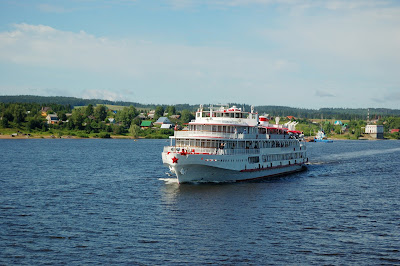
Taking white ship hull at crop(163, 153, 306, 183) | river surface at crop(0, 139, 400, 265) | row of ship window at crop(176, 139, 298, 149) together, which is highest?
row of ship window at crop(176, 139, 298, 149)

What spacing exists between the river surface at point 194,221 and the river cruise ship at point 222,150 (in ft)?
7.22

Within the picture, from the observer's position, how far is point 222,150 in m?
62.8

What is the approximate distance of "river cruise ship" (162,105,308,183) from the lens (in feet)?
199

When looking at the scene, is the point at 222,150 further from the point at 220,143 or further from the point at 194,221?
the point at 194,221

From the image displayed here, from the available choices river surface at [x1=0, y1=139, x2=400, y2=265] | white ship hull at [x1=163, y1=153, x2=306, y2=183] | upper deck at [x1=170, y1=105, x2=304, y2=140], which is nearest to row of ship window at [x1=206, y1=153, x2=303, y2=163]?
white ship hull at [x1=163, y1=153, x2=306, y2=183]

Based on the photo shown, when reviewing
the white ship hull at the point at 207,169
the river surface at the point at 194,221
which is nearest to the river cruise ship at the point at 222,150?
the white ship hull at the point at 207,169

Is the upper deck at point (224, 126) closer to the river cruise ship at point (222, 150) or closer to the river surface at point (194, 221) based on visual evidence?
the river cruise ship at point (222, 150)

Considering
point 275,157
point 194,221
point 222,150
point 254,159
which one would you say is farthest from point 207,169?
point 275,157

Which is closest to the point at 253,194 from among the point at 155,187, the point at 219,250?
the point at 155,187

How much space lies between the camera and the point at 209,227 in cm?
4075

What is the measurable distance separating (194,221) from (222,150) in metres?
21.2

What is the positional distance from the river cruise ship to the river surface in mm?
2201

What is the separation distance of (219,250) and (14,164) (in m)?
67.1

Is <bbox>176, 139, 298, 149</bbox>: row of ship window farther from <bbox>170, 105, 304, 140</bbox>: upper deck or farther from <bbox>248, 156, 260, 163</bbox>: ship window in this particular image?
<bbox>248, 156, 260, 163</bbox>: ship window
